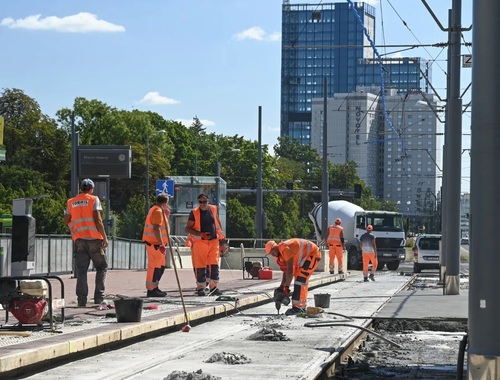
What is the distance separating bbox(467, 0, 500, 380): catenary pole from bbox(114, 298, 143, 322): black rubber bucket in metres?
6.32

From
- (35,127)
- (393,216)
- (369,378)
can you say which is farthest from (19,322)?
(35,127)

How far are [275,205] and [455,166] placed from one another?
82458mm

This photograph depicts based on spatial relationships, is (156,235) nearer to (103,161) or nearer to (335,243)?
(103,161)

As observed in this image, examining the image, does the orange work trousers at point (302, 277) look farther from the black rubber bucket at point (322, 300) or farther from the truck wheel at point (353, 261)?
the truck wheel at point (353, 261)

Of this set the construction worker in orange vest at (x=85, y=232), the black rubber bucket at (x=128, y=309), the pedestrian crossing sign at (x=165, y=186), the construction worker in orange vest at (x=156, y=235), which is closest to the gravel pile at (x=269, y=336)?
the black rubber bucket at (x=128, y=309)

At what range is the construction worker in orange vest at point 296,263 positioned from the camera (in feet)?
54.1

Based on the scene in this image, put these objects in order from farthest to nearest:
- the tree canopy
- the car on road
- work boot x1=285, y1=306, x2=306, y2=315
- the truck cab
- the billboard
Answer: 1. the tree canopy
2. the truck cab
3. the car on road
4. the billboard
5. work boot x1=285, y1=306, x2=306, y2=315

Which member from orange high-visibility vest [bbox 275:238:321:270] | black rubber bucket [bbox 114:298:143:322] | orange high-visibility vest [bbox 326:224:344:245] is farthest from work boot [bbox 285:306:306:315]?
orange high-visibility vest [bbox 326:224:344:245]

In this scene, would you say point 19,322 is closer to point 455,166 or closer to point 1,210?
point 455,166

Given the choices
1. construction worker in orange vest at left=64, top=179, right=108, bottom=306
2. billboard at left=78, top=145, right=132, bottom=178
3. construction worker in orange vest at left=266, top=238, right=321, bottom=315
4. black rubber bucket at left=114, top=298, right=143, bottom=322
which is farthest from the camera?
billboard at left=78, top=145, right=132, bottom=178

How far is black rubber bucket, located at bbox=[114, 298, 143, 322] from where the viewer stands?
1343 centimetres

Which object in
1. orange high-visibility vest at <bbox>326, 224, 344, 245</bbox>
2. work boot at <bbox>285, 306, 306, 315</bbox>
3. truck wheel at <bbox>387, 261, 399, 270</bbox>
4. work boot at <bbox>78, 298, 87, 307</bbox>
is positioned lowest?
truck wheel at <bbox>387, 261, 399, 270</bbox>

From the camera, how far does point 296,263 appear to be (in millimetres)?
16797

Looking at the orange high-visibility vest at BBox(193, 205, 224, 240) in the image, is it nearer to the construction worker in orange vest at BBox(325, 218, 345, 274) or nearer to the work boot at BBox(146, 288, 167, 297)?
the work boot at BBox(146, 288, 167, 297)
